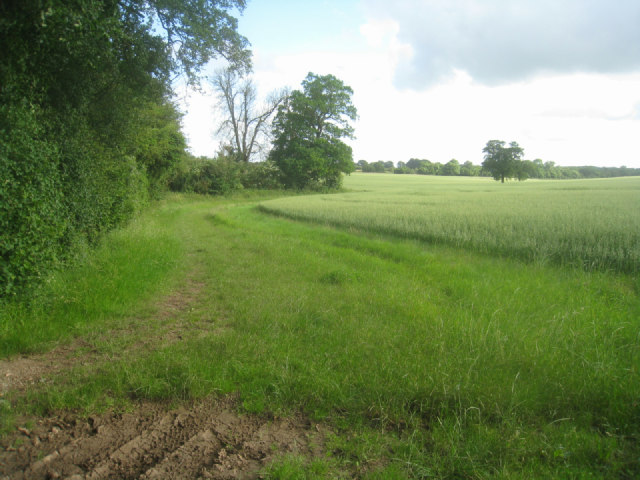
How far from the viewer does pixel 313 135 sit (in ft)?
128

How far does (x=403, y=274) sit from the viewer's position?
22.4 feet

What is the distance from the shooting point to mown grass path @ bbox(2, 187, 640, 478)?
246 cm

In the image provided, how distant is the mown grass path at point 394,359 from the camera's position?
97.0 inches

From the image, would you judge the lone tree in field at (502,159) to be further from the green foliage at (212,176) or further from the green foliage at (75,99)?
the green foliage at (75,99)

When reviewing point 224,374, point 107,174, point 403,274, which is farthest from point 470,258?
point 107,174

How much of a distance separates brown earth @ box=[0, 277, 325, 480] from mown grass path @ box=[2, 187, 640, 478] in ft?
0.46

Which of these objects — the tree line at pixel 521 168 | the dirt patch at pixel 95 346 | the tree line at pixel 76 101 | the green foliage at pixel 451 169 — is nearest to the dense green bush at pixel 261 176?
the tree line at pixel 521 168

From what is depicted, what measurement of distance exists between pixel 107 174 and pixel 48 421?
794 centimetres

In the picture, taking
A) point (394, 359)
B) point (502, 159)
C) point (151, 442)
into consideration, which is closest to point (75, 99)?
point (151, 442)

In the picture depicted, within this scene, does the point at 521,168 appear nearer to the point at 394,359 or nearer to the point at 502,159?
the point at 502,159

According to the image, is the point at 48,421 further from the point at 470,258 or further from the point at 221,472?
the point at 470,258

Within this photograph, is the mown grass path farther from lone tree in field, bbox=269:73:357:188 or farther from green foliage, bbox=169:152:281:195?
lone tree in field, bbox=269:73:357:188

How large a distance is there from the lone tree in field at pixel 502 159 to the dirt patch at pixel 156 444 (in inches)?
2556

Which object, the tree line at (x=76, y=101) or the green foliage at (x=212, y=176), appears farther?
the green foliage at (x=212, y=176)
